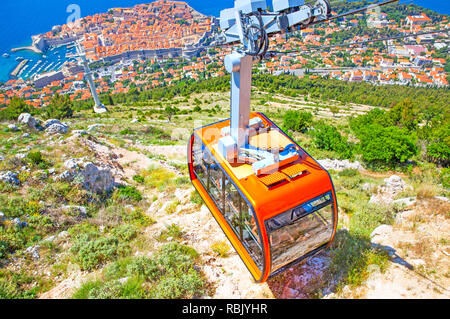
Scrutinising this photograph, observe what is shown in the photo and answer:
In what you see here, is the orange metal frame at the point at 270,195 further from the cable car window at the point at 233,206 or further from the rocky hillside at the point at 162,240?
the rocky hillside at the point at 162,240

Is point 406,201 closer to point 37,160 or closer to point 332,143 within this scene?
point 332,143

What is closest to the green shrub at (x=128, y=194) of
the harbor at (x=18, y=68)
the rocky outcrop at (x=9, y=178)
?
the rocky outcrop at (x=9, y=178)

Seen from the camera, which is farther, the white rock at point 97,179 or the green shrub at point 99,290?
the white rock at point 97,179

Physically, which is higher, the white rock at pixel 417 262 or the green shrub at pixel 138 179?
the green shrub at pixel 138 179

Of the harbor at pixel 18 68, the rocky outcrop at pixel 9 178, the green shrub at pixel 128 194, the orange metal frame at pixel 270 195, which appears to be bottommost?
the green shrub at pixel 128 194

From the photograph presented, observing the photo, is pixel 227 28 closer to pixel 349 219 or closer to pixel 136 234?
pixel 136 234

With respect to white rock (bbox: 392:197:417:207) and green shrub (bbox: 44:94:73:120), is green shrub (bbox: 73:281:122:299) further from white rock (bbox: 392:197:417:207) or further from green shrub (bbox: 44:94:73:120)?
green shrub (bbox: 44:94:73:120)

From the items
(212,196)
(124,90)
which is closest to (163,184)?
(212,196)

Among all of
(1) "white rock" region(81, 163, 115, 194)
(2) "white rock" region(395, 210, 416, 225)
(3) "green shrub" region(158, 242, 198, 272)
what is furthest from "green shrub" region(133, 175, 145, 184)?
(2) "white rock" region(395, 210, 416, 225)
